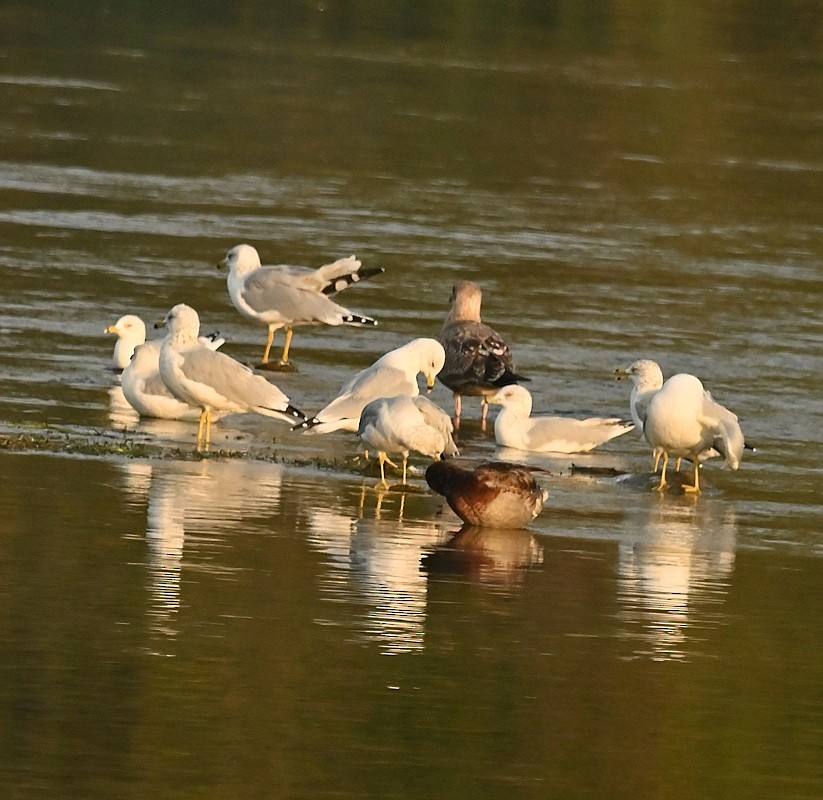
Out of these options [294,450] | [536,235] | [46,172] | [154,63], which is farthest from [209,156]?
[294,450]

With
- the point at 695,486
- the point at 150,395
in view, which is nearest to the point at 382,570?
the point at 695,486

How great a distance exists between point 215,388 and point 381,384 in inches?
37.0

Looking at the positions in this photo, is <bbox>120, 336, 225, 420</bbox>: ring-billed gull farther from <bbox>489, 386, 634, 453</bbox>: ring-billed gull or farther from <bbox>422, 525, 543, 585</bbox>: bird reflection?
<bbox>422, 525, 543, 585</bbox>: bird reflection

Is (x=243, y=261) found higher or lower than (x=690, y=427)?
higher

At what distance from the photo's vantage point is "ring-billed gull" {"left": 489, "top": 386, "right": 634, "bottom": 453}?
13227 millimetres

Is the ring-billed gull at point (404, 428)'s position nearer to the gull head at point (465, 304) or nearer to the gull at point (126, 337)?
the gull at point (126, 337)

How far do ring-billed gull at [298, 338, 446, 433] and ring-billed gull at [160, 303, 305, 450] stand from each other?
0.90 feet

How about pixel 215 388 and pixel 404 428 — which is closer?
pixel 404 428

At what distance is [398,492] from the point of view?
1141 cm

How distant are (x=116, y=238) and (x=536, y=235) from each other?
4.24m

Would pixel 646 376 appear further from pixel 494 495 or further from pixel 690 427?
pixel 494 495

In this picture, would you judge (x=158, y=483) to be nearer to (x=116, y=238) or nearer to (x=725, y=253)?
(x=116, y=238)

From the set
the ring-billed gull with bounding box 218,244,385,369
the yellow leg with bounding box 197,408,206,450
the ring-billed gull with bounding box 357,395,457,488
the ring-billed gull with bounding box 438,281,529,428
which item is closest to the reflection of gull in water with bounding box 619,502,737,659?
the ring-billed gull with bounding box 357,395,457,488

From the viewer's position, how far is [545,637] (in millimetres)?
8461
